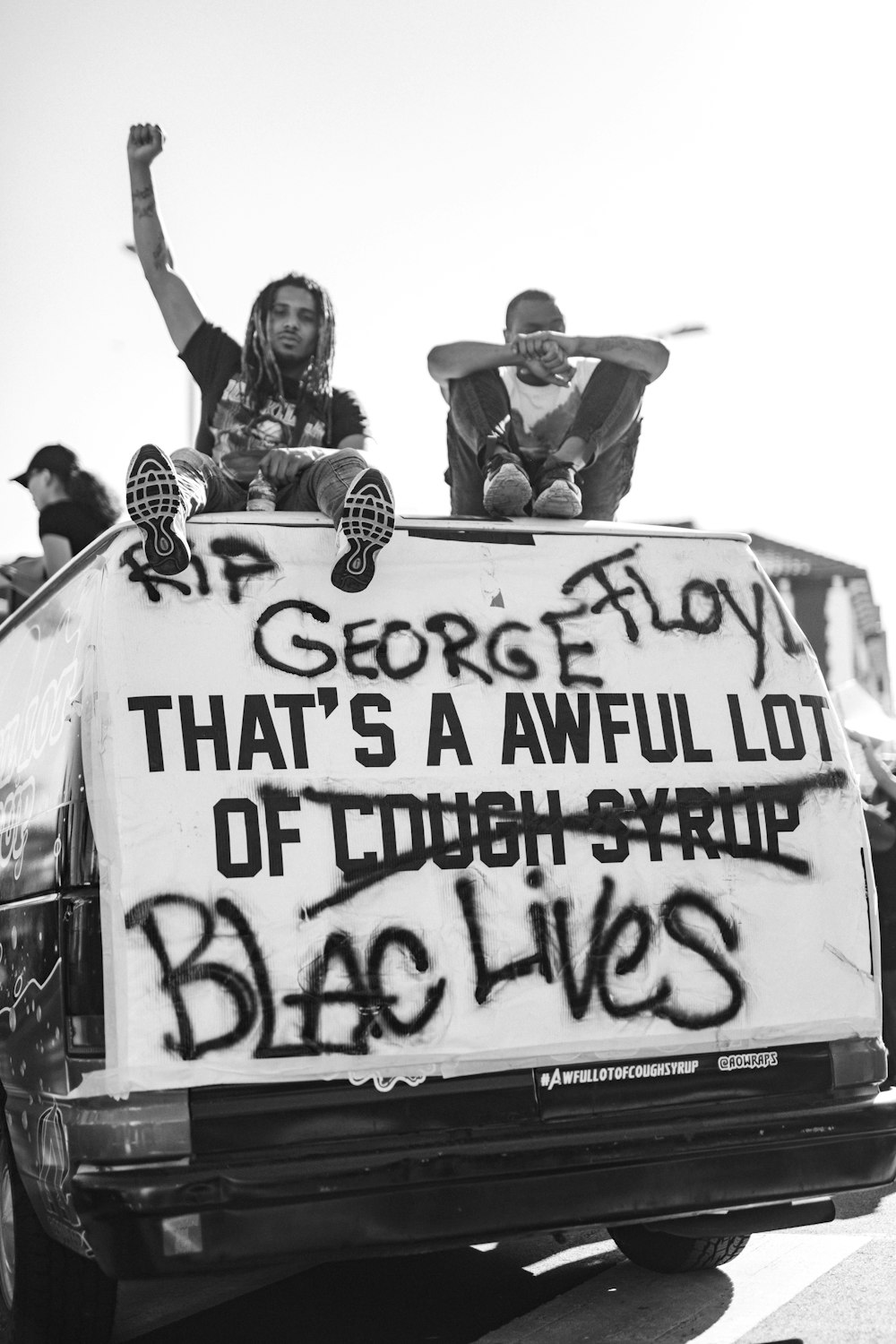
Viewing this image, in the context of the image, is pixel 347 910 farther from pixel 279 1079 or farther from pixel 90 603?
pixel 90 603

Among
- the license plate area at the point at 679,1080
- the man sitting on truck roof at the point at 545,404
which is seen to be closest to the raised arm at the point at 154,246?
the man sitting on truck roof at the point at 545,404

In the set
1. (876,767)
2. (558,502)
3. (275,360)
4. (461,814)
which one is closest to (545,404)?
(275,360)

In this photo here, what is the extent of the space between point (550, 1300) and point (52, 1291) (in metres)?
1.48

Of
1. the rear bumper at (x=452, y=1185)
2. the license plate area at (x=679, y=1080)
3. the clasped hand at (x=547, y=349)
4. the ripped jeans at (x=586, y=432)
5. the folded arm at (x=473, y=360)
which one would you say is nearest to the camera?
the rear bumper at (x=452, y=1185)

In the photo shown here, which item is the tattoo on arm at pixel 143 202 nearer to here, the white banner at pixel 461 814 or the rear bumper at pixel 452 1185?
the white banner at pixel 461 814

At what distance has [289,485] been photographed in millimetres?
4781

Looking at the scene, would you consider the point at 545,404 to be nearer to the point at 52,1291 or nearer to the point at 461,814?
the point at 461,814

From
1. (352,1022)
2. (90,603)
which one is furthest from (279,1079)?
(90,603)

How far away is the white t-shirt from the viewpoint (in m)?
6.22

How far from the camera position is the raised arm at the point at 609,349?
5.66m

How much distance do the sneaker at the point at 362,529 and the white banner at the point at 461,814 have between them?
6cm

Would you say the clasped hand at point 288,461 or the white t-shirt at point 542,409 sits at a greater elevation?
the white t-shirt at point 542,409

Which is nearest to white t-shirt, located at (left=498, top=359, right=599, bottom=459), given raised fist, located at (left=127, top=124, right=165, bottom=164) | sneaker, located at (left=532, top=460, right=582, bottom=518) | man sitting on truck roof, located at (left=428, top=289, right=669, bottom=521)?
man sitting on truck roof, located at (left=428, top=289, right=669, bottom=521)

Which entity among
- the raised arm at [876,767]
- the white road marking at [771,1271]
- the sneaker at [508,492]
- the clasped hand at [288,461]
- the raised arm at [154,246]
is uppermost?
the raised arm at [154,246]
